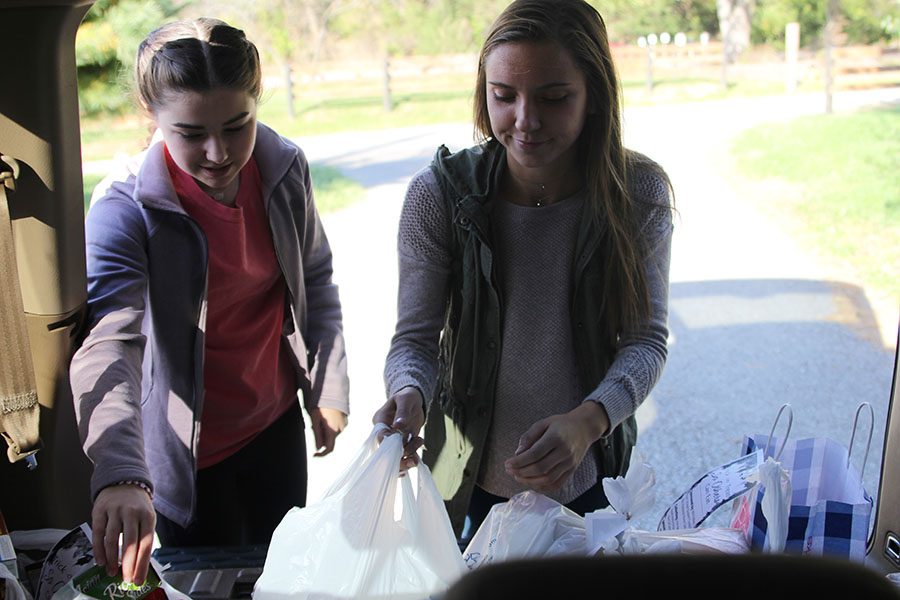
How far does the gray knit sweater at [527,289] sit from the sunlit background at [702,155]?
0.56ft

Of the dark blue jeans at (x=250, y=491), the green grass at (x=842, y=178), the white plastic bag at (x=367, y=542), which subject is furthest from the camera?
the green grass at (x=842, y=178)

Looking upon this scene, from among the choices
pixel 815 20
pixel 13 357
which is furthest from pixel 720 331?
pixel 815 20

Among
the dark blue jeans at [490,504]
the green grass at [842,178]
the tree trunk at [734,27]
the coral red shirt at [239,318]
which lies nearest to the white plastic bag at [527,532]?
the dark blue jeans at [490,504]

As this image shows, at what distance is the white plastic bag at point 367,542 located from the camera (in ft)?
4.39

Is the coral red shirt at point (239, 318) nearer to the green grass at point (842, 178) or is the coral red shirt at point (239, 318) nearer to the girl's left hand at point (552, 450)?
the girl's left hand at point (552, 450)

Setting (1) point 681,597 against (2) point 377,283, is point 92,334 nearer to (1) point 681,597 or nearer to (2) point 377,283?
(1) point 681,597

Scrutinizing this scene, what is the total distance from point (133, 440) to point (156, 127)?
0.67 meters

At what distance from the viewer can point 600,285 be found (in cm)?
163

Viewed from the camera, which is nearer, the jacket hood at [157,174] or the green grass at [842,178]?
the jacket hood at [157,174]

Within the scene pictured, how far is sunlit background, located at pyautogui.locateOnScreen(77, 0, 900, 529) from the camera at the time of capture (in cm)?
459

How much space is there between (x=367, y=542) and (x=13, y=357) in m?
0.58

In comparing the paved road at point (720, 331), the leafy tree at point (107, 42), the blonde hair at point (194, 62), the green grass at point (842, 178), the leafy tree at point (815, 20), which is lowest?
the paved road at point (720, 331)

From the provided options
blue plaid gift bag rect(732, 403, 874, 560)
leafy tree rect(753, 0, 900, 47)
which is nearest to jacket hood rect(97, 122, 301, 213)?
blue plaid gift bag rect(732, 403, 874, 560)

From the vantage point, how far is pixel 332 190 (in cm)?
820
